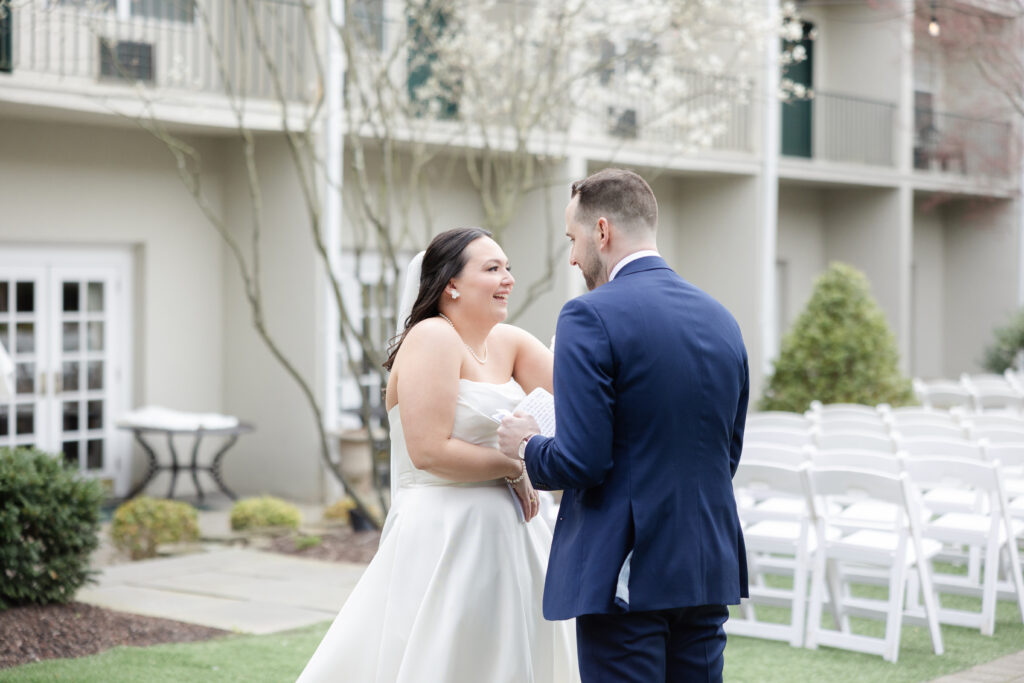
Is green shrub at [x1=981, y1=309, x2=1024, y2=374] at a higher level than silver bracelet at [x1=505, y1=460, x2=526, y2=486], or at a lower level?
higher

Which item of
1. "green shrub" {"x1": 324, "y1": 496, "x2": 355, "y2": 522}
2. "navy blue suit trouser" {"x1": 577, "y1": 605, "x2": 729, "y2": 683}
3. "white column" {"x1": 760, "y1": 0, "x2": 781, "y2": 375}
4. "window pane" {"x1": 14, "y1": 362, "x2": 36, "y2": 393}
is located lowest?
"green shrub" {"x1": 324, "y1": 496, "x2": 355, "y2": 522}

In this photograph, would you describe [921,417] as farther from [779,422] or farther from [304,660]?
[304,660]

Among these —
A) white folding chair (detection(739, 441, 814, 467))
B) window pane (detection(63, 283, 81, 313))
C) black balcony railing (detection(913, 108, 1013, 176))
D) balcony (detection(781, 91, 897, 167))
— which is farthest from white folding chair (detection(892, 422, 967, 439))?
black balcony railing (detection(913, 108, 1013, 176))

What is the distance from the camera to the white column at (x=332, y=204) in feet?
37.2

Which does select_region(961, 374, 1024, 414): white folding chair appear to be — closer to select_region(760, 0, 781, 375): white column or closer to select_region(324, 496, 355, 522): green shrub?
select_region(760, 0, 781, 375): white column

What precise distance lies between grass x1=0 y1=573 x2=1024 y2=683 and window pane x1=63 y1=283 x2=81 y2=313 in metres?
6.00

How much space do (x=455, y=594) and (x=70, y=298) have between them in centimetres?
875

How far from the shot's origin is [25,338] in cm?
1110

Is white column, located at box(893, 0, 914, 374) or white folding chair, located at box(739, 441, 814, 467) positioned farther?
white column, located at box(893, 0, 914, 374)

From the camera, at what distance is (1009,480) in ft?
24.7

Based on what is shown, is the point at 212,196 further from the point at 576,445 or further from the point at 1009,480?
the point at 576,445

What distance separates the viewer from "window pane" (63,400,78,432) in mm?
11414

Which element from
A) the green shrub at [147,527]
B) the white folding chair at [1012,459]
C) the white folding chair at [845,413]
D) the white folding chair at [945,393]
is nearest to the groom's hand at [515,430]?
the white folding chair at [1012,459]

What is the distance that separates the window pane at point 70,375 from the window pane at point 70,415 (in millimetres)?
140
